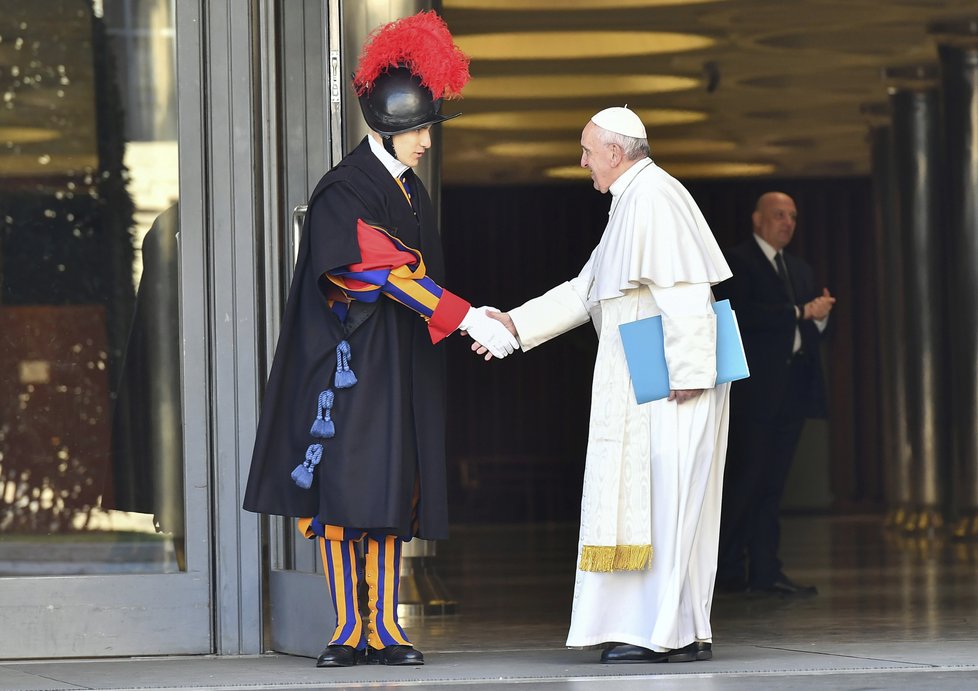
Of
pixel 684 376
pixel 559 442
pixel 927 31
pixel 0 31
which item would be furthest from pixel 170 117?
pixel 559 442

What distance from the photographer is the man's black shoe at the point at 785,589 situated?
6.47m

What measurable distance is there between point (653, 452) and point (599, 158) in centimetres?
81

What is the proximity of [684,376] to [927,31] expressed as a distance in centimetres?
759

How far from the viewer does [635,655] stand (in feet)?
13.8

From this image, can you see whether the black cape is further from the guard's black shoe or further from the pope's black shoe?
the guard's black shoe

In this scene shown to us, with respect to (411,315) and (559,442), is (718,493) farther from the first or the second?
(559,442)

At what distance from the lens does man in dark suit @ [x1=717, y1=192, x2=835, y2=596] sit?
268 inches

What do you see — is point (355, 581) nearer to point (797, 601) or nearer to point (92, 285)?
point (92, 285)

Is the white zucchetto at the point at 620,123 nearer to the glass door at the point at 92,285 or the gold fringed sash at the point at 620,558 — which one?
the gold fringed sash at the point at 620,558

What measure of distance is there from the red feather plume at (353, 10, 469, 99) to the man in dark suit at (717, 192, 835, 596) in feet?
9.06

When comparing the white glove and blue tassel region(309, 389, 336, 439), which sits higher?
the white glove

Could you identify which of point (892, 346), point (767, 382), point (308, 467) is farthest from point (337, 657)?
point (892, 346)

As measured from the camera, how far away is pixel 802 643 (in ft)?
15.6

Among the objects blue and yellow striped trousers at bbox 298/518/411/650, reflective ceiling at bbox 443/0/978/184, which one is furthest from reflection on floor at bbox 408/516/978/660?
reflective ceiling at bbox 443/0/978/184
